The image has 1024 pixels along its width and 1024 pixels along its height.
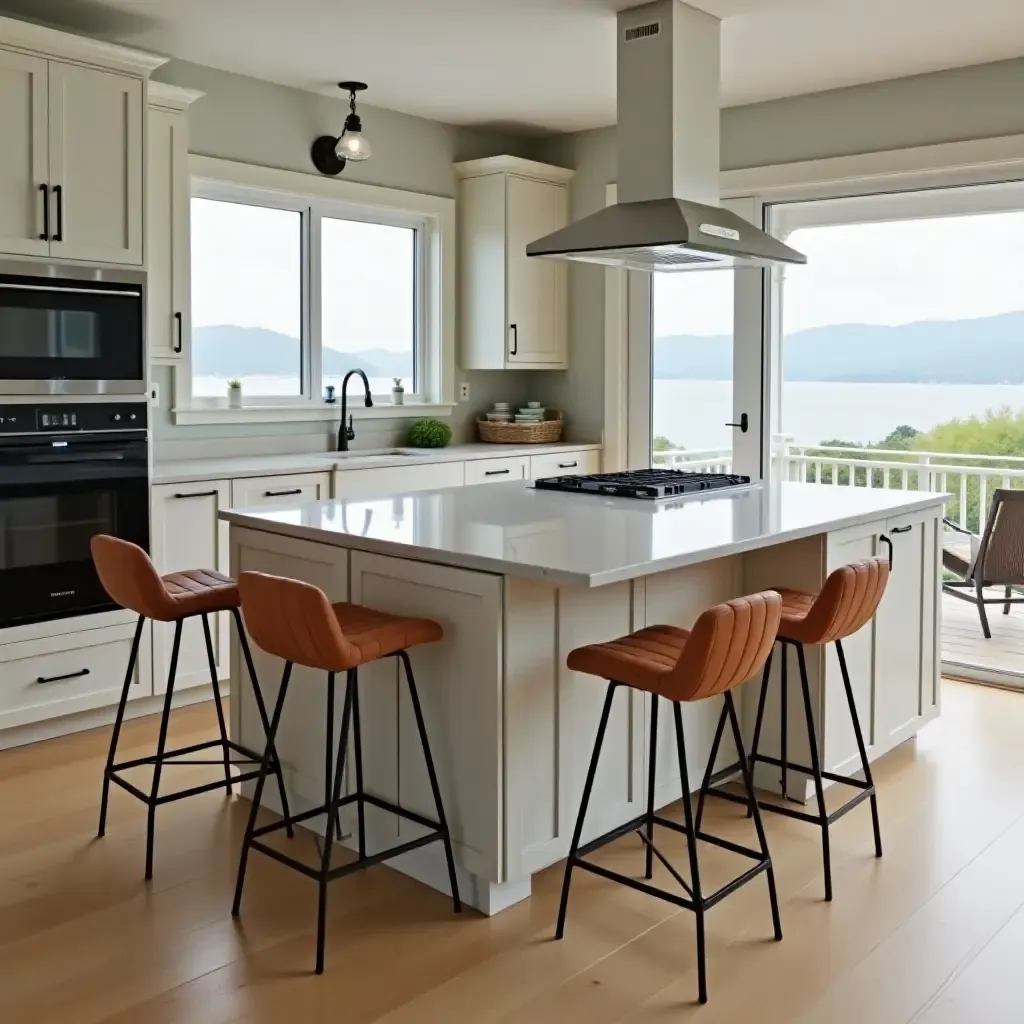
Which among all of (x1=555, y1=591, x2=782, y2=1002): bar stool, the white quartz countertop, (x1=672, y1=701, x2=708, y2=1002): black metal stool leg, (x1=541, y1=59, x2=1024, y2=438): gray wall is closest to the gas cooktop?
the white quartz countertop

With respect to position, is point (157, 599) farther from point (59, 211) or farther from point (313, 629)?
point (59, 211)

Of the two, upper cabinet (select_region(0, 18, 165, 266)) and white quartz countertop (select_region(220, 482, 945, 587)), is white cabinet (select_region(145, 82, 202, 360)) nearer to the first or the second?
upper cabinet (select_region(0, 18, 165, 266))

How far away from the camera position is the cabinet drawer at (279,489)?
4.46 meters

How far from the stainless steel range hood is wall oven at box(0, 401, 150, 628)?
63.8 inches

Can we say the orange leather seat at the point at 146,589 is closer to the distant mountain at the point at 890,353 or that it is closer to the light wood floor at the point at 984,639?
the distant mountain at the point at 890,353

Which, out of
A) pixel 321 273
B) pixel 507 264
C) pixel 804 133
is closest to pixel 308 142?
pixel 321 273

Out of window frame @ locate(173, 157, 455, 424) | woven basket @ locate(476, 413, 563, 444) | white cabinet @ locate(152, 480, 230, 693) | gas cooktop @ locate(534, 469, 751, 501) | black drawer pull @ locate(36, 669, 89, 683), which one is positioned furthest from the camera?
woven basket @ locate(476, 413, 563, 444)

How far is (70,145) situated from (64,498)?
1203 mm

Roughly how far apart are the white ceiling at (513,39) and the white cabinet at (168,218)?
30cm

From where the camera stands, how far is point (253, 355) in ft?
17.2

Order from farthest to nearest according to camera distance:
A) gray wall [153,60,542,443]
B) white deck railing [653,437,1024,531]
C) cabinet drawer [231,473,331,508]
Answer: white deck railing [653,437,1024,531] → gray wall [153,60,542,443] → cabinet drawer [231,473,331,508]

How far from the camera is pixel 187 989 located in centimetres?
238

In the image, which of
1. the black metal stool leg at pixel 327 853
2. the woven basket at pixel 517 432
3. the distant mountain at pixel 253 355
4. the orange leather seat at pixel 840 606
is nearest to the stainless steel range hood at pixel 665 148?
the orange leather seat at pixel 840 606

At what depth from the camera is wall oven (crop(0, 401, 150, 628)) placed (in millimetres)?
3791
